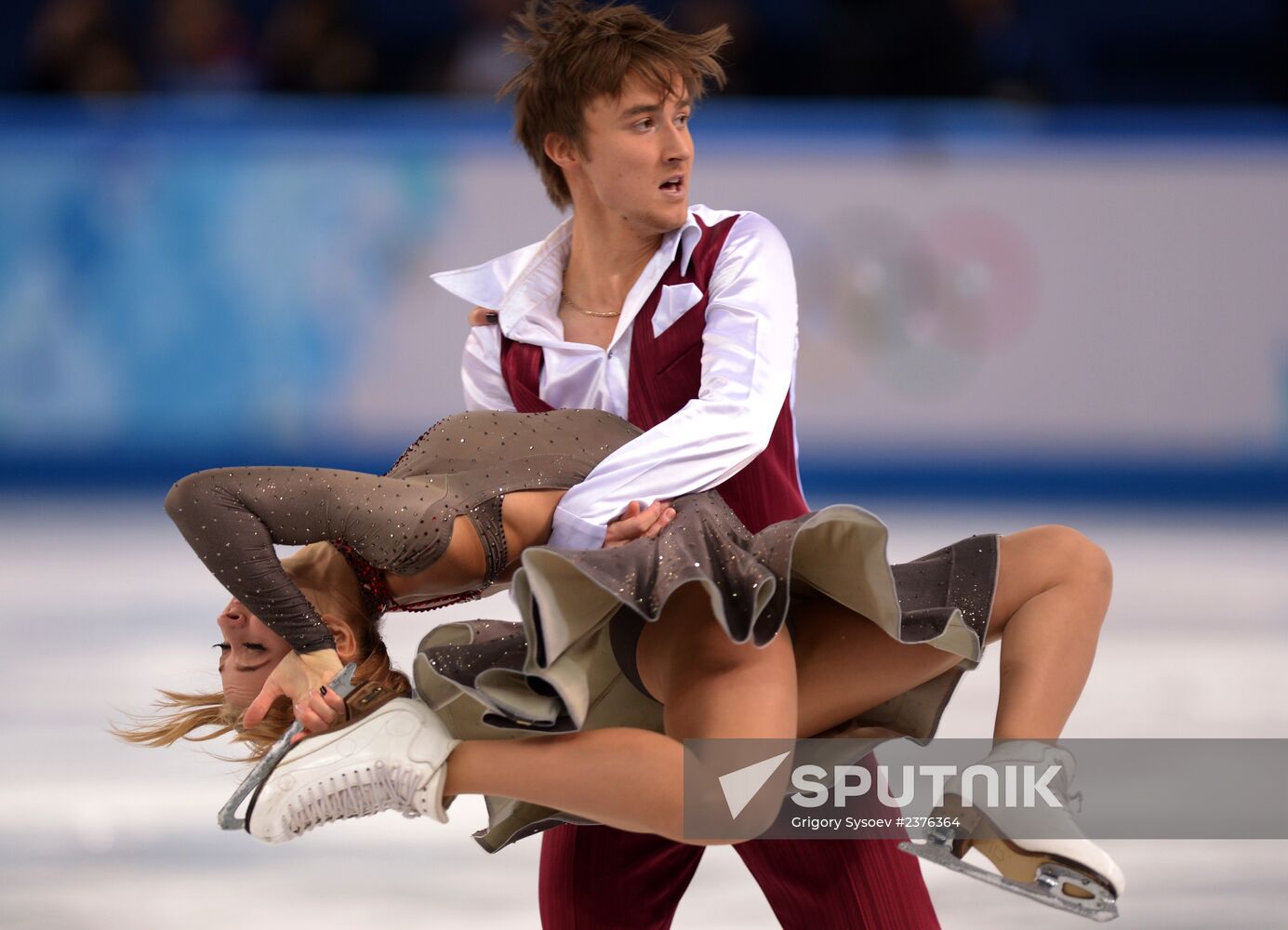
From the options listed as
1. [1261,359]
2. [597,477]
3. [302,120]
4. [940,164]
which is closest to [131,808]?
[597,477]

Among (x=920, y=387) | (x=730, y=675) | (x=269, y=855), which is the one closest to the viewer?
(x=730, y=675)

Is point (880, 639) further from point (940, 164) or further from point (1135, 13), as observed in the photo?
point (1135, 13)

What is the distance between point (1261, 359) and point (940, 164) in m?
1.52

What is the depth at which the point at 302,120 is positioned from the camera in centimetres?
702

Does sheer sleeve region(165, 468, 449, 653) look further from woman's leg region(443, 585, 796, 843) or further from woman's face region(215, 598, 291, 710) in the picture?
woman's leg region(443, 585, 796, 843)

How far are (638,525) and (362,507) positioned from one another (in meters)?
0.40

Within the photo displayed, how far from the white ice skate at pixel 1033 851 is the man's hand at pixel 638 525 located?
0.56 meters

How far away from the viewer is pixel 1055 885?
88.5 inches

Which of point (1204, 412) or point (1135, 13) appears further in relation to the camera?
point (1135, 13)

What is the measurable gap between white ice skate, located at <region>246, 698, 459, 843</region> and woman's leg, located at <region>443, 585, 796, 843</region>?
0.04 meters

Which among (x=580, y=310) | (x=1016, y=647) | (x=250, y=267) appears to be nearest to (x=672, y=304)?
(x=580, y=310)

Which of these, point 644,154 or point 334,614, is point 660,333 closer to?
point 644,154

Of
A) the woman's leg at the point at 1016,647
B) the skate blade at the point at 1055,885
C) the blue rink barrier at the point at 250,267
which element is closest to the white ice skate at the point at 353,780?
the woman's leg at the point at 1016,647

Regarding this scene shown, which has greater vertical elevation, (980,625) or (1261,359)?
(980,625)
